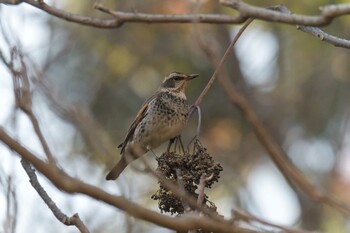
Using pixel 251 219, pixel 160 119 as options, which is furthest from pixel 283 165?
pixel 160 119

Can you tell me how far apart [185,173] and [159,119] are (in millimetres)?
2676

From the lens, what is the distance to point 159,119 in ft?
21.9

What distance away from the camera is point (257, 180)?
12109mm

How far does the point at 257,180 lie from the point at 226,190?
0.91m

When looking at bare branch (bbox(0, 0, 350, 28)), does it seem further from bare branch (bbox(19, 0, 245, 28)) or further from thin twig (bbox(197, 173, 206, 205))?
thin twig (bbox(197, 173, 206, 205))

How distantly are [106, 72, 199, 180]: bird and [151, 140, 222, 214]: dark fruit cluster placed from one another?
6.96 feet

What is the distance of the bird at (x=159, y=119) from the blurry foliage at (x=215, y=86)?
150 inches

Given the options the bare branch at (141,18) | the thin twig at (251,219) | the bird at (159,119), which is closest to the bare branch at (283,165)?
the thin twig at (251,219)

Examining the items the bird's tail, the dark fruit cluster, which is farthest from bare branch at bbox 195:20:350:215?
the bird's tail

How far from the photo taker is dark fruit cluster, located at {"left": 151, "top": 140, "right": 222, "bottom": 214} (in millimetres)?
3906

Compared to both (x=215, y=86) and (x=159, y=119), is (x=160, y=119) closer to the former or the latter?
(x=159, y=119)

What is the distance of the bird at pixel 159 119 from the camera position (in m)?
6.49

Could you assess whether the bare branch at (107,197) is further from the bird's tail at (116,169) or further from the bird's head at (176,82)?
the bird's head at (176,82)

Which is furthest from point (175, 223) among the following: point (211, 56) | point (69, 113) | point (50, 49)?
point (50, 49)
